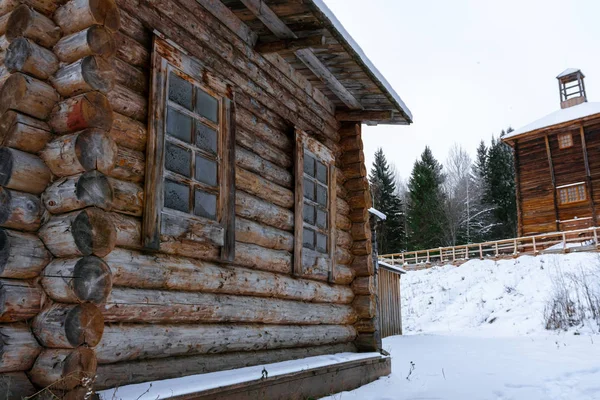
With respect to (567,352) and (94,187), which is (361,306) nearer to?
(567,352)

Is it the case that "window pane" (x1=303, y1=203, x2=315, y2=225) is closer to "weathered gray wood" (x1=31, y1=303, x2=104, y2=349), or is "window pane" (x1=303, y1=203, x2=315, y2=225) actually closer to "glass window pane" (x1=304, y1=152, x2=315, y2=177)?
"glass window pane" (x1=304, y1=152, x2=315, y2=177)

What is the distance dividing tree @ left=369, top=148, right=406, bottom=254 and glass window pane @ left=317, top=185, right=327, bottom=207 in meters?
31.6

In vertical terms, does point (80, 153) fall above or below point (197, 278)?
above

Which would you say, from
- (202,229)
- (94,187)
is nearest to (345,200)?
(202,229)

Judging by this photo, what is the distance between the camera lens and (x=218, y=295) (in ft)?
16.3

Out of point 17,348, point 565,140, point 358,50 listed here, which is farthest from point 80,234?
point 565,140

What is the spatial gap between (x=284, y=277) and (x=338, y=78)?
2.93 metres

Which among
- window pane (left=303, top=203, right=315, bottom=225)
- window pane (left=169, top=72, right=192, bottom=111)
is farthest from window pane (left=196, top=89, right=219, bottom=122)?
window pane (left=303, top=203, right=315, bottom=225)

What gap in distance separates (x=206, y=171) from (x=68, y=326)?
209cm

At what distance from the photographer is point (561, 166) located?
2694cm

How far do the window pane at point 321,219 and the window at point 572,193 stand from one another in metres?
22.9

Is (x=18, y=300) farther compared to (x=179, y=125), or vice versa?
(x=179, y=125)

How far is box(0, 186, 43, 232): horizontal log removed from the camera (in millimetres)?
3441

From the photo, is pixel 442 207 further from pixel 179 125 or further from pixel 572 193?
pixel 179 125
